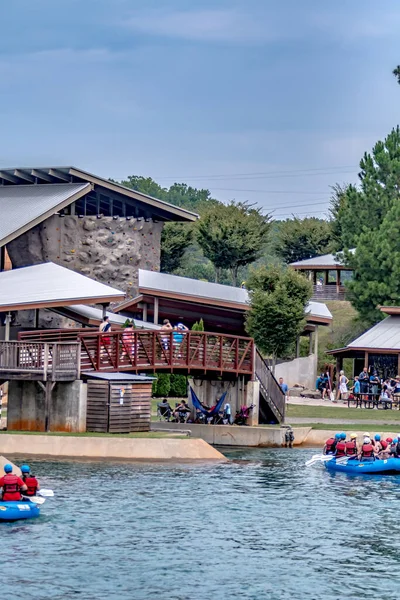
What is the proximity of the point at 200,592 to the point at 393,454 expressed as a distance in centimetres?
2312

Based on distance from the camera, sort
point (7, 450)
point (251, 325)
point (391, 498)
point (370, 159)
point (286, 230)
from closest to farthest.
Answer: point (391, 498), point (7, 450), point (251, 325), point (370, 159), point (286, 230)

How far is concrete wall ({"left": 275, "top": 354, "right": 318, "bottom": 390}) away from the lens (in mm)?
86688

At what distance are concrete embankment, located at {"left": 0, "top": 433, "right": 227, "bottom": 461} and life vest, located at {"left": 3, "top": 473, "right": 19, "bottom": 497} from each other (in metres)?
10.6

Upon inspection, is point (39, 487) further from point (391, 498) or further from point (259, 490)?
point (391, 498)

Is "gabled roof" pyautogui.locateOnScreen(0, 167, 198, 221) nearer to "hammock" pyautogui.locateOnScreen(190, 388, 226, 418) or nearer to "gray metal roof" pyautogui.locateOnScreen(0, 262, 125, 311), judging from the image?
"gray metal roof" pyautogui.locateOnScreen(0, 262, 125, 311)

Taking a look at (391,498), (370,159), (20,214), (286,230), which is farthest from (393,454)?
(286,230)

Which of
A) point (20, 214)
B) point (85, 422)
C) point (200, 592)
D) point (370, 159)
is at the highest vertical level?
point (370, 159)

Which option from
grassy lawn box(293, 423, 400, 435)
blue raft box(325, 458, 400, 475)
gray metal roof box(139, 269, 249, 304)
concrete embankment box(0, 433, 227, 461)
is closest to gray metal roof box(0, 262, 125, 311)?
gray metal roof box(139, 269, 249, 304)

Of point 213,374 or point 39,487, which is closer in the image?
point 39,487

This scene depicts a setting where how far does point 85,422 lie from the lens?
2172 inches

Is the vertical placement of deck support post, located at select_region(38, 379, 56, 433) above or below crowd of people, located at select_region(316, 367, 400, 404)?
below

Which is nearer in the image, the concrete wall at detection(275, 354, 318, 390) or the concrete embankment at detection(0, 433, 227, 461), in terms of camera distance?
the concrete embankment at detection(0, 433, 227, 461)

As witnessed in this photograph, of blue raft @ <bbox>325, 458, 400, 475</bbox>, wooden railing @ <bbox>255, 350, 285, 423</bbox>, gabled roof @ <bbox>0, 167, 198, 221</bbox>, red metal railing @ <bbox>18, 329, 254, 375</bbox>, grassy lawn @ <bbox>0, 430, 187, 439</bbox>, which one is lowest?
blue raft @ <bbox>325, 458, 400, 475</bbox>

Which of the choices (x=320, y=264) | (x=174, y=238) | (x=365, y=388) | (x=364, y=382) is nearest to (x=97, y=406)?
(x=364, y=382)
